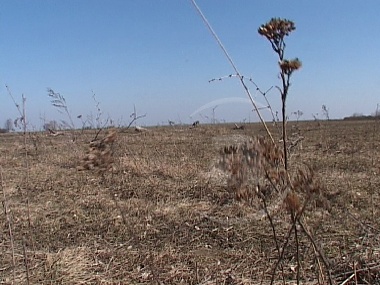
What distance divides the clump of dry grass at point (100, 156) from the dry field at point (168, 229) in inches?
1.4

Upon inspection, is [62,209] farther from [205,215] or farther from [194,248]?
[194,248]

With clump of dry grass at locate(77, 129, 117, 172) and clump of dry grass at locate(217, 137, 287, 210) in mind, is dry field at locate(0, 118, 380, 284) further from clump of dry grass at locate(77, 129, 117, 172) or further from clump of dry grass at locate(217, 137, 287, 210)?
clump of dry grass at locate(217, 137, 287, 210)

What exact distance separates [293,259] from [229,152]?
251cm

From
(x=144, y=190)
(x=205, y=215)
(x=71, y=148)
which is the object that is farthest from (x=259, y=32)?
(x=71, y=148)

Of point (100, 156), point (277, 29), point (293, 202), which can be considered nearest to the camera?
point (293, 202)

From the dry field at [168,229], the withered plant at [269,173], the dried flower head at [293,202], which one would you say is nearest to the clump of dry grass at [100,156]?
the dry field at [168,229]

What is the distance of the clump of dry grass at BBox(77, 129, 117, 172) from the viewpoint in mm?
1415

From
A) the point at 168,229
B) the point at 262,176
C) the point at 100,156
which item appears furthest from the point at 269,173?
the point at 168,229

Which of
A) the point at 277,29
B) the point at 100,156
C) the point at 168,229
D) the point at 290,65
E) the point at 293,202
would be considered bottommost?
the point at 168,229

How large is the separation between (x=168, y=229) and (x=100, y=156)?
3064mm

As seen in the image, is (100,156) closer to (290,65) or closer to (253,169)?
(253,169)

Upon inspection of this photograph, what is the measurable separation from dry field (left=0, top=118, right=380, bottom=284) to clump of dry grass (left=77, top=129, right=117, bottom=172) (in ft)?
0.12

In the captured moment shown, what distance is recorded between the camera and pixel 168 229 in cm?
438

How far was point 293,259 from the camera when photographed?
135 inches
